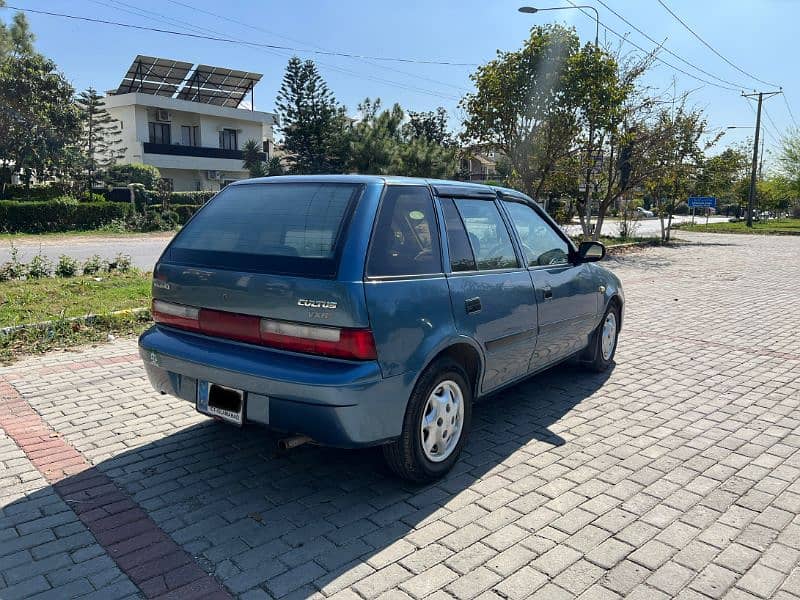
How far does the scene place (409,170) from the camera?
3481 cm

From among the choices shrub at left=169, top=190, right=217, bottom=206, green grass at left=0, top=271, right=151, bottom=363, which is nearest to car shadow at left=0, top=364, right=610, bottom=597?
green grass at left=0, top=271, right=151, bottom=363

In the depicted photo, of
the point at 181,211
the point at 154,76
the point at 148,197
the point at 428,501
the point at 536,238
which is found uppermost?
the point at 154,76

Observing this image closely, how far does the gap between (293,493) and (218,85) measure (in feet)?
161

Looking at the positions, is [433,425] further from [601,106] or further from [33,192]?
[33,192]

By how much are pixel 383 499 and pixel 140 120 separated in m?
44.2

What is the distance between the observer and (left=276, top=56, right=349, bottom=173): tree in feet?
131

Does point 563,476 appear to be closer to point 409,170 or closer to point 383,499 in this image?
point 383,499

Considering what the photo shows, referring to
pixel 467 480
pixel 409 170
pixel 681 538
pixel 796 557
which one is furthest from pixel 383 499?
pixel 409 170

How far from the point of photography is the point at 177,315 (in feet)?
12.7

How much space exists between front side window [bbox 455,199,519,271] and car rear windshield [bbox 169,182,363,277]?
94cm

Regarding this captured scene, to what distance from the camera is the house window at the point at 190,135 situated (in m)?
45.7

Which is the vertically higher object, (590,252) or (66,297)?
(590,252)

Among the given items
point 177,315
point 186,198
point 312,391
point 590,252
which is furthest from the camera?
point 186,198

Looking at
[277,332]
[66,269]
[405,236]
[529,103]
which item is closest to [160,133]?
[529,103]
